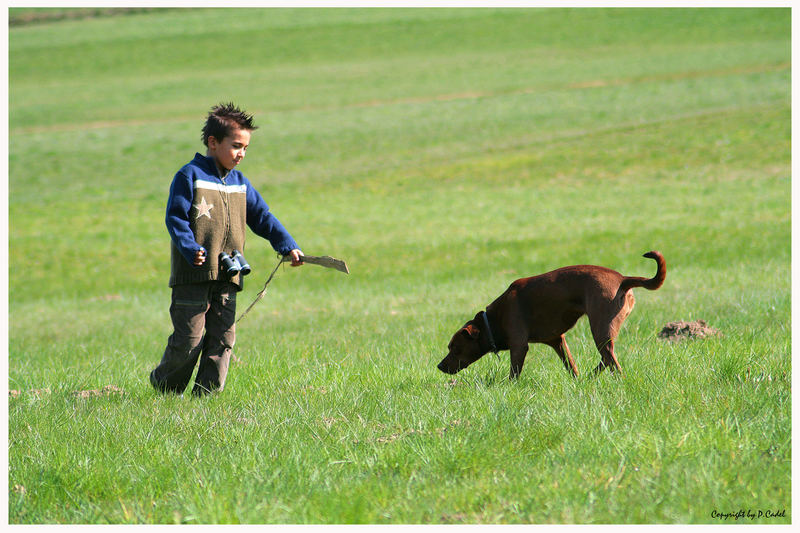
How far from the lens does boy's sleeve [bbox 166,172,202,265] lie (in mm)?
5309

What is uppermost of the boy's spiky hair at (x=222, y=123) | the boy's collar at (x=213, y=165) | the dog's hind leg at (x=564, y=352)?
the boy's spiky hair at (x=222, y=123)

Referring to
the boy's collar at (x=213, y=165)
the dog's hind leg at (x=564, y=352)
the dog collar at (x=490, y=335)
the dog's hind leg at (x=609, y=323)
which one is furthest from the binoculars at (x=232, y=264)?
the dog's hind leg at (x=609, y=323)

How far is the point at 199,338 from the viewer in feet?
18.7

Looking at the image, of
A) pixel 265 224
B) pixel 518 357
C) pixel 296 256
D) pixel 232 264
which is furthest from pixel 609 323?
pixel 265 224

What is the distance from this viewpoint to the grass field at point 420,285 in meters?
3.52

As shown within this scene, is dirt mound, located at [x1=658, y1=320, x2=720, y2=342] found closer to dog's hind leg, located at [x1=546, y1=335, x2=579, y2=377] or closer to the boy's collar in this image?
dog's hind leg, located at [x1=546, y1=335, x2=579, y2=377]

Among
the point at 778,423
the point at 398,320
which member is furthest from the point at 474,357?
the point at 398,320

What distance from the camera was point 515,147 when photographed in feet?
101

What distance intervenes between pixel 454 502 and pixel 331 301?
9.61 metres

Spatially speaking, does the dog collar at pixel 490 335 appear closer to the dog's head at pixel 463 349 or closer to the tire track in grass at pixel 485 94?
the dog's head at pixel 463 349

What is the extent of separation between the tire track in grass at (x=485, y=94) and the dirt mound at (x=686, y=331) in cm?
3500

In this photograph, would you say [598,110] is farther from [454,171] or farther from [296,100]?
[296,100]

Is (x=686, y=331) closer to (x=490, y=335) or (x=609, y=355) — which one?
(x=609, y=355)

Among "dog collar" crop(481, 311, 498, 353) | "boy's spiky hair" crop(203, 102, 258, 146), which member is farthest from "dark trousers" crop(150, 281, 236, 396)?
"dog collar" crop(481, 311, 498, 353)
